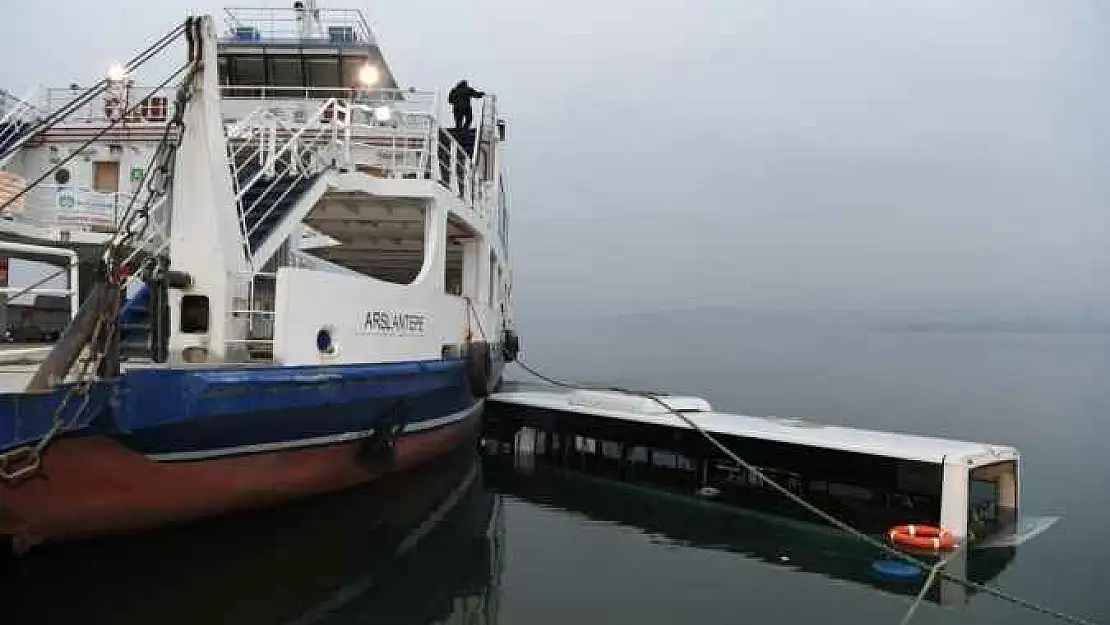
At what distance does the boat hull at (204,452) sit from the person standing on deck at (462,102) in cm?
977

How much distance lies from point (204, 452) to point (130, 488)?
73cm

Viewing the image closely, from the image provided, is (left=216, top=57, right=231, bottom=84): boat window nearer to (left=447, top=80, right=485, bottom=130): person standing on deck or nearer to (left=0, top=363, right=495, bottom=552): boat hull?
(left=447, top=80, right=485, bottom=130): person standing on deck

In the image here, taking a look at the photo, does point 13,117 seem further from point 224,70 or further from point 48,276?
point 48,276

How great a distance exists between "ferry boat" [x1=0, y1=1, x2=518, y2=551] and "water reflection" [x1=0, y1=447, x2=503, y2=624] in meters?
0.43

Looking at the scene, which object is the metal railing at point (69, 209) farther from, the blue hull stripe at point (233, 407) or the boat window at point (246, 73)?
the blue hull stripe at point (233, 407)

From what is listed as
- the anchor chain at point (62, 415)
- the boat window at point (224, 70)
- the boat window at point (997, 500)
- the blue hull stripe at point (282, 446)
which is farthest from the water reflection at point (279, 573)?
the boat window at point (224, 70)

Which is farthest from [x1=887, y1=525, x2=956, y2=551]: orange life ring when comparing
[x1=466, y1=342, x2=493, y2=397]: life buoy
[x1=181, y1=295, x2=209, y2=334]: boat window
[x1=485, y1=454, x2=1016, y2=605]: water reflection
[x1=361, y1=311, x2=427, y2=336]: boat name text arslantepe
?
[x1=181, y1=295, x2=209, y2=334]: boat window

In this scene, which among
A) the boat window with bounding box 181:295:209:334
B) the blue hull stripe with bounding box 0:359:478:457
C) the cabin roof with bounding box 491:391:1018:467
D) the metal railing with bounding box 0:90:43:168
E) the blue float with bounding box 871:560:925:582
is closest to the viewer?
the blue hull stripe with bounding box 0:359:478:457

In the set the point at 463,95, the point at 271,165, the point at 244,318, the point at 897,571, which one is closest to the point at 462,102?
the point at 463,95

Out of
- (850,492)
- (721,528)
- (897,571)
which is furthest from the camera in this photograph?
(850,492)

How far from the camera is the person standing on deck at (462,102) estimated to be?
18.7 m

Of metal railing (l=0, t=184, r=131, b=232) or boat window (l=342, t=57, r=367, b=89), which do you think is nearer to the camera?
metal railing (l=0, t=184, r=131, b=232)

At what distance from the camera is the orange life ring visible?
31.6 feet

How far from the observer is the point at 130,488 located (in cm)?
766
